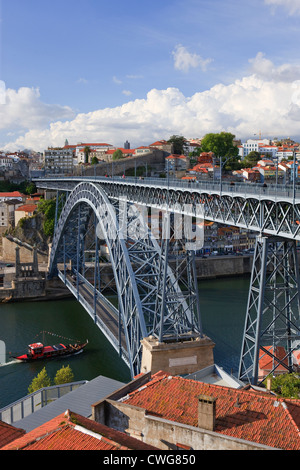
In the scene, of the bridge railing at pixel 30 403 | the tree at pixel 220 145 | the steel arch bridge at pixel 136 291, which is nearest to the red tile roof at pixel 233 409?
the bridge railing at pixel 30 403

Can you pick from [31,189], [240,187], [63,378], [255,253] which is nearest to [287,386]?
[255,253]

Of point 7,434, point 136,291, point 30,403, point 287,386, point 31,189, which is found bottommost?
point 30,403

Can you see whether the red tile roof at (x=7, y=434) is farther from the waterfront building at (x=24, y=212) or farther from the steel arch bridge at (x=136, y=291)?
the waterfront building at (x=24, y=212)

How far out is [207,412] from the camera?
312 inches

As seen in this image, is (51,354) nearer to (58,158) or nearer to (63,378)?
(63,378)

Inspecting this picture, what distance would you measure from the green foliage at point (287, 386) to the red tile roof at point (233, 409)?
2920mm

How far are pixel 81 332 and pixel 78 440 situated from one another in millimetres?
22915

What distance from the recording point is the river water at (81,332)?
74.3 ft

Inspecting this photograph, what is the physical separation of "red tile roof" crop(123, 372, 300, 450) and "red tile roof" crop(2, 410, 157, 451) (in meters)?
1.72

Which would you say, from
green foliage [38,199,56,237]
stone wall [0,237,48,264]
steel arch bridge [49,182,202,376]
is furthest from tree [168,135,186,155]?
steel arch bridge [49,182,202,376]

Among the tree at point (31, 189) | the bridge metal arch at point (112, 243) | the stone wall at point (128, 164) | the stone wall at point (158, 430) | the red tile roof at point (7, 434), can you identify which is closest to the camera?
the stone wall at point (158, 430)

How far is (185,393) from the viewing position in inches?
361
